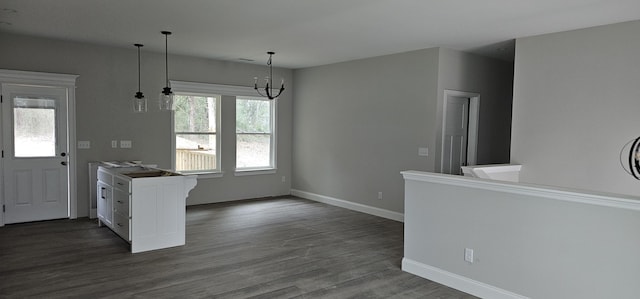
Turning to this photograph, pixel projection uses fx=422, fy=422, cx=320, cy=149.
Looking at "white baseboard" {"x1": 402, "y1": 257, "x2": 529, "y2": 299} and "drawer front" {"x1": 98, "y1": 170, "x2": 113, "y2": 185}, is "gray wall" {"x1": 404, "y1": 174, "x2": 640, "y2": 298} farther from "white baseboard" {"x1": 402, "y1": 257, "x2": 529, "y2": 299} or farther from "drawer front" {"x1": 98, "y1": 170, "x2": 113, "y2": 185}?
"drawer front" {"x1": 98, "y1": 170, "x2": 113, "y2": 185}

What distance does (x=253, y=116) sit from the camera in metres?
7.87

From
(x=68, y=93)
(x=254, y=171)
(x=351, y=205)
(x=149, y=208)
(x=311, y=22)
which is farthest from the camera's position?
(x=254, y=171)

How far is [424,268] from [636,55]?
3.00m

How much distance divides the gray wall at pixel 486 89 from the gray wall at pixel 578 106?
946 millimetres

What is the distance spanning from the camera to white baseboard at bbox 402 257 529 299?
3.34 metres

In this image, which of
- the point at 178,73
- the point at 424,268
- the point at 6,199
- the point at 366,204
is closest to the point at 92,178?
the point at 6,199

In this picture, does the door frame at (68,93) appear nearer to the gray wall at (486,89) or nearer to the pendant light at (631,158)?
the gray wall at (486,89)

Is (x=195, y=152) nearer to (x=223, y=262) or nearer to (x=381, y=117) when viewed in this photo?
(x=381, y=117)

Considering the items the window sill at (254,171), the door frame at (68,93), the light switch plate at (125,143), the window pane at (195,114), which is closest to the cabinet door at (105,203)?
the door frame at (68,93)

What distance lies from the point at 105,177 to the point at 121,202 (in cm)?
85

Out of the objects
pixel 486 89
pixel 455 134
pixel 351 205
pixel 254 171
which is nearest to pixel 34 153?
pixel 254 171

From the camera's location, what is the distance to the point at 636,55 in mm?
4195

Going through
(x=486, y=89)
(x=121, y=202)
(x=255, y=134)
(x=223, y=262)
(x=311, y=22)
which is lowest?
(x=223, y=262)

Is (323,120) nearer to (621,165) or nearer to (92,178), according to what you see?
(92,178)
